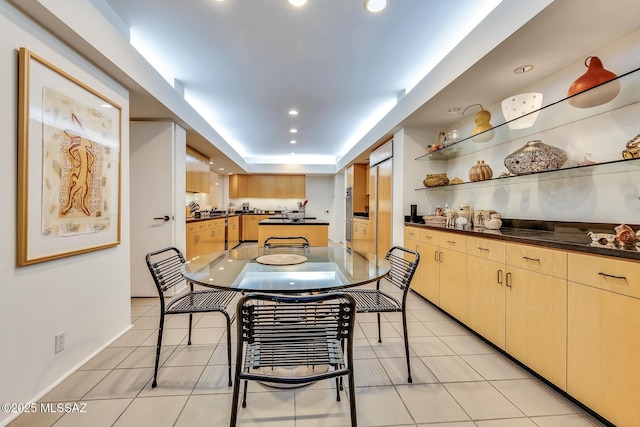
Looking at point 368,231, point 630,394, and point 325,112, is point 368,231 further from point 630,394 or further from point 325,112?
point 630,394

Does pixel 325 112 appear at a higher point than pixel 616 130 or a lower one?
higher

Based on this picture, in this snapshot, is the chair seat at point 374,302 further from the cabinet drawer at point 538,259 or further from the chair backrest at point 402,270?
the cabinet drawer at point 538,259

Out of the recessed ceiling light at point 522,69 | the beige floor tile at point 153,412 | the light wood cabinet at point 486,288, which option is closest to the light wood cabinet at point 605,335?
the light wood cabinet at point 486,288

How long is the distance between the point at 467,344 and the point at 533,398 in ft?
2.16

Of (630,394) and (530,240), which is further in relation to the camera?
(530,240)

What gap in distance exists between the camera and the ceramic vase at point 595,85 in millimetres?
1762

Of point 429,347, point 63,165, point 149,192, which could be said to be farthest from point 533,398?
point 149,192

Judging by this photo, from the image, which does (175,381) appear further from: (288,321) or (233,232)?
(233,232)

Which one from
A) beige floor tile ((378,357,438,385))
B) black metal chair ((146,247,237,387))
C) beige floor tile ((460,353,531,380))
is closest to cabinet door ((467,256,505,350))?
beige floor tile ((460,353,531,380))

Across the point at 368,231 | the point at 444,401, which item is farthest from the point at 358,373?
the point at 368,231

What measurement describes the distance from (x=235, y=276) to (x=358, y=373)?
1087 millimetres

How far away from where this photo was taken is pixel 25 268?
153 centimetres

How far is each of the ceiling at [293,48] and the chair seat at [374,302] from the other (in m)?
2.21

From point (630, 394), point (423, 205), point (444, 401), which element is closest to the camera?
point (630, 394)
